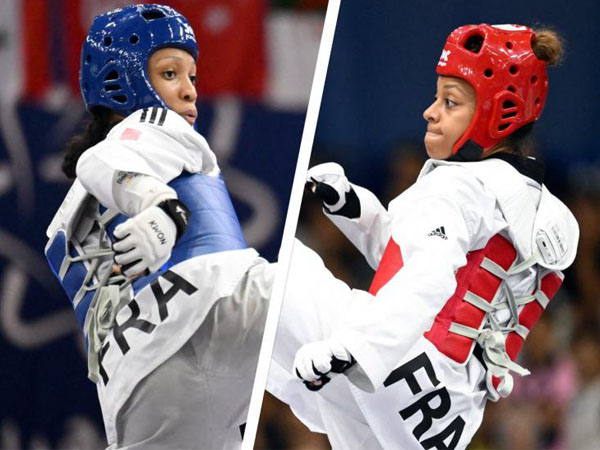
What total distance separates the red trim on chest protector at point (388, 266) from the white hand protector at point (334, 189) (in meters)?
0.10

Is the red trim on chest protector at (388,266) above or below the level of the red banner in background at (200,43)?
below

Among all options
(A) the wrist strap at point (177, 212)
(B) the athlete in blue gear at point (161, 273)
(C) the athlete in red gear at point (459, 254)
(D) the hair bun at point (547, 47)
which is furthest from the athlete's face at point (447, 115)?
(A) the wrist strap at point (177, 212)

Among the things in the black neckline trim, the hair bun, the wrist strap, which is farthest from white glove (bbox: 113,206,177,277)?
the hair bun

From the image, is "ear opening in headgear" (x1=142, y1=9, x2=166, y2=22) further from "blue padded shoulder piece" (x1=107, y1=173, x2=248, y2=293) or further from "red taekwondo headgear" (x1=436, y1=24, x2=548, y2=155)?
"red taekwondo headgear" (x1=436, y1=24, x2=548, y2=155)

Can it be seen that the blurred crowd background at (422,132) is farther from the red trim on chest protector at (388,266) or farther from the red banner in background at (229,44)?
the red banner in background at (229,44)

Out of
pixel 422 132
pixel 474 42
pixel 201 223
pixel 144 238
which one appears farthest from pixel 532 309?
pixel 144 238

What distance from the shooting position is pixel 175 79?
5.73ft

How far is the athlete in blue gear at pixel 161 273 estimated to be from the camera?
1.67m

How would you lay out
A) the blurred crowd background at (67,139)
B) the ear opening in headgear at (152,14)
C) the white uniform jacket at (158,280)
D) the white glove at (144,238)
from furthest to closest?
the blurred crowd background at (67,139), the ear opening in headgear at (152,14), the white uniform jacket at (158,280), the white glove at (144,238)

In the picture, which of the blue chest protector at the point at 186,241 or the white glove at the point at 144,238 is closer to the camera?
the white glove at the point at 144,238

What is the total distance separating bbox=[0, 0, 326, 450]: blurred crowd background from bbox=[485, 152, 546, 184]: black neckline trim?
0.36 m

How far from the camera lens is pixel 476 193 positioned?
168 centimetres

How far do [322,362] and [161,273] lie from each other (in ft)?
1.06

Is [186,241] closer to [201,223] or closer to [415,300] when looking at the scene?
[201,223]
